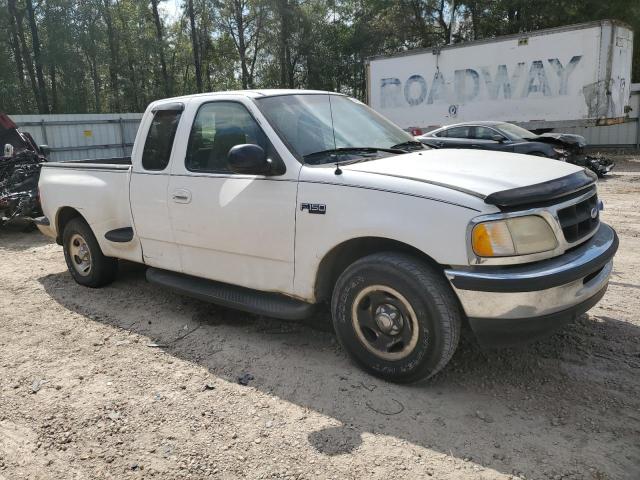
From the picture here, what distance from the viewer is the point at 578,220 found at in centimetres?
337

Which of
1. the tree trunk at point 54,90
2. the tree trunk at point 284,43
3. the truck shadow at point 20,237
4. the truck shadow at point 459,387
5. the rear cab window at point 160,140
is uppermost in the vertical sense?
the tree trunk at point 284,43

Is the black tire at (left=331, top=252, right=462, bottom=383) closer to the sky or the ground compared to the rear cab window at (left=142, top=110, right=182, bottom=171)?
closer to the ground

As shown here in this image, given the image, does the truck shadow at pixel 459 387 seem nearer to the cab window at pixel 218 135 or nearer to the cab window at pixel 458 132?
the cab window at pixel 218 135

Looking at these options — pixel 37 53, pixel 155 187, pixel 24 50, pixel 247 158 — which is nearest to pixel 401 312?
pixel 247 158

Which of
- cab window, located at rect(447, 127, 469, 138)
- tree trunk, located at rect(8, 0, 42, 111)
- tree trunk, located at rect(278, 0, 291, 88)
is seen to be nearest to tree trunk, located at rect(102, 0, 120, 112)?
tree trunk, located at rect(8, 0, 42, 111)

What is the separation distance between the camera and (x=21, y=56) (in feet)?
109

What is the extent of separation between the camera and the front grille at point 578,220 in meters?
3.27

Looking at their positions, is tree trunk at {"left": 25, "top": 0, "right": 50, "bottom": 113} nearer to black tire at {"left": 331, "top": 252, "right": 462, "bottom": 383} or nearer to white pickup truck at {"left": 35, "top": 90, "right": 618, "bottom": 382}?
white pickup truck at {"left": 35, "top": 90, "right": 618, "bottom": 382}

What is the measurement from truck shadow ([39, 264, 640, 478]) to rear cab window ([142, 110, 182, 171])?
1.39 metres

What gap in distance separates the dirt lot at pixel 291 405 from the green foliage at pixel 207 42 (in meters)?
28.1

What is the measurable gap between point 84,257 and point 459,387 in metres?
4.20

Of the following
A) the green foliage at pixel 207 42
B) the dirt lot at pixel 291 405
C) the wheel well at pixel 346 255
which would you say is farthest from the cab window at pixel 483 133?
the green foliage at pixel 207 42

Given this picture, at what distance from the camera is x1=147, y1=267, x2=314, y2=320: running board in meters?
3.90

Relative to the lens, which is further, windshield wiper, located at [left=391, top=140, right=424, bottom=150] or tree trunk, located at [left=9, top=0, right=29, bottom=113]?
tree trunk, located at [left=9, top=0, right=29, bottom=113]
